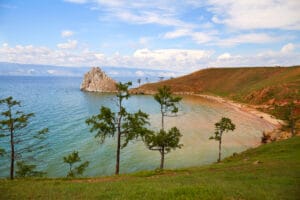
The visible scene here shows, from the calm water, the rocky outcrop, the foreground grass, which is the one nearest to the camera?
the foreground grass

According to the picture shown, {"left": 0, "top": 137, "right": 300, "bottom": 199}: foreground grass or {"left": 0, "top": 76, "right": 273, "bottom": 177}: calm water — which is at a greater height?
{"left": 0, "top": 137, "right": 300, "bottom": 199}: foreground grass

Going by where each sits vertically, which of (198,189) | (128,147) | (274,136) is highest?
(198,189)

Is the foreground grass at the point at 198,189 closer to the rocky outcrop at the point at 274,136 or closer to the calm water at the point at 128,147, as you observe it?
the calm water at the point at 128,147

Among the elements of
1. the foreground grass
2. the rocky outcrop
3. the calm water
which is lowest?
the calm water

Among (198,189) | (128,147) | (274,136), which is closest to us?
(198,189)

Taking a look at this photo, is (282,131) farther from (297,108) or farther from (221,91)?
(221,91)

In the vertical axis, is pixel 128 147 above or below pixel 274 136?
below

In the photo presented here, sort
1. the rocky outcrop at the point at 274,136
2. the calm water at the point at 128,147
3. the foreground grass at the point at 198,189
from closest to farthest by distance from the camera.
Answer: the foreground grass at the point at 198,189 < the calm water at the point at 128,147 < the rocky outcrop at the point at 274,136

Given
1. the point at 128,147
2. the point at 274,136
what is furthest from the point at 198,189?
the point at 274,136

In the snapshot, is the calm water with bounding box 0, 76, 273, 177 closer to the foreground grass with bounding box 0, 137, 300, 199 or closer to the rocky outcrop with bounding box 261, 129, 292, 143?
the rocky outcrop with bounding box 261, 129, 292, 143

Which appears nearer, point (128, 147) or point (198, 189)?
point (198, 189)

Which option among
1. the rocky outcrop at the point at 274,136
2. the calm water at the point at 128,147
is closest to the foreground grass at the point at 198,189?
the calm water at the point at 128,147

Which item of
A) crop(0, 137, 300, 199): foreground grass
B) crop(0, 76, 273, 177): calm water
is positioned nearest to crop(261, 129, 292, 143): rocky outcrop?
crop(0, 76, 273, 177): calm water

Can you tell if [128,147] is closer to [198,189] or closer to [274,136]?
[274,136]
